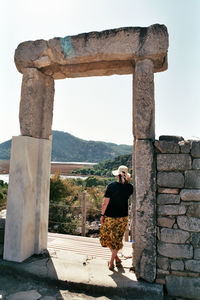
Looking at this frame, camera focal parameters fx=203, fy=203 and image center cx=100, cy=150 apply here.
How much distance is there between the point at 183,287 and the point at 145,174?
153 cm

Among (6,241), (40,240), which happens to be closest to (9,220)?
(6,241)

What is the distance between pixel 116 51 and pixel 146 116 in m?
1.13

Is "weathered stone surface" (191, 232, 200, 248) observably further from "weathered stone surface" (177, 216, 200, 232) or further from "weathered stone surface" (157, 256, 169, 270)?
"weathered stone surface" (157, 256, 169, 270)

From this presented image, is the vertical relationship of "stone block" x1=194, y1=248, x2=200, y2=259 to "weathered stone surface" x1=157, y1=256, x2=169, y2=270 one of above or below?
above

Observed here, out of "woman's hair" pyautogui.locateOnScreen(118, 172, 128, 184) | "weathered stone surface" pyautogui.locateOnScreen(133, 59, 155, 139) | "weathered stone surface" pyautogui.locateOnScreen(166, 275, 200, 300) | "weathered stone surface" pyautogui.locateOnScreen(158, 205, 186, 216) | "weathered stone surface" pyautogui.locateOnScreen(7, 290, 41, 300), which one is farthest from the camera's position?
"woman's hair" pyautogui.locateOnScreen(118, 172, 128, 184)

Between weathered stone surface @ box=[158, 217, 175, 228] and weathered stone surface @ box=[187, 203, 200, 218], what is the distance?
24 centimetres

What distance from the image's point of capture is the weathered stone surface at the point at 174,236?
270 cm

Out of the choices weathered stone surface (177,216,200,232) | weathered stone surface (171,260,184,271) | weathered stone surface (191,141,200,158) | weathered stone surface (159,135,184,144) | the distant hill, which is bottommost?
weathered stone surface (171,260,184,271)

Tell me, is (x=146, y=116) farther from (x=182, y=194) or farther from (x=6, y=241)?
(x=6, y=241)

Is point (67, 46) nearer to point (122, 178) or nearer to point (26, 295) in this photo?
point (122, 178)

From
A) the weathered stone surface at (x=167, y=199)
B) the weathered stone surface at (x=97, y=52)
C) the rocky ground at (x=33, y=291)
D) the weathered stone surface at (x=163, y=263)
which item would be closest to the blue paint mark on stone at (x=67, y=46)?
the weathered stone surface at (x=97, y=52)

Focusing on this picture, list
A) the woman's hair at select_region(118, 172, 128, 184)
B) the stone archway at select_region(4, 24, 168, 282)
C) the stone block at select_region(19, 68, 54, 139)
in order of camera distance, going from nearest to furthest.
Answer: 1. the stone archway at select_region(4, 24, 168, 282)
2. the woman's hair at select_region(118, 172, 128, 184)
3. the stone block at select_region(19, 68, 54, 139)

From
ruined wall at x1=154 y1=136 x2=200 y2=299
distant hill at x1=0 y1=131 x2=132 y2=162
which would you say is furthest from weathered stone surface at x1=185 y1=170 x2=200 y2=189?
distant hill at x1=0 y1=131 x2=132 y2=162

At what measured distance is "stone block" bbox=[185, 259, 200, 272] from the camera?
2.65m
